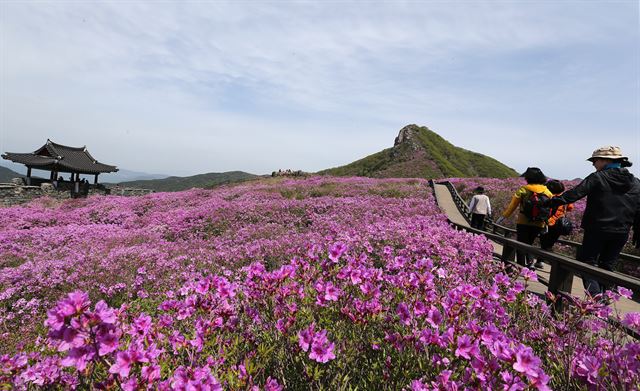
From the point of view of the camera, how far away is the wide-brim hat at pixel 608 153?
5.24 metres

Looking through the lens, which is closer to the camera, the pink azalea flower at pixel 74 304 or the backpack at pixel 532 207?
the pink azalea flower at pixel 74 304

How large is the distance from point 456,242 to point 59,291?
348 inches

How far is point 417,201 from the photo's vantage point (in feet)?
60.1

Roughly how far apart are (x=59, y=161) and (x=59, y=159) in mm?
335

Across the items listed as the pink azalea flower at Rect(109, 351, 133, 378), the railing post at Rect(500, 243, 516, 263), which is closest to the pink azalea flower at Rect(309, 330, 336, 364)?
the pink azalea flower at Rect(109, 351, 133, 378)

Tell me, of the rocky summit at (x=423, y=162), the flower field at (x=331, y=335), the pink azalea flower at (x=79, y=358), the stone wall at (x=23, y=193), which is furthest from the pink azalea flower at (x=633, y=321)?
the rocky summit at (x=423, y=162)

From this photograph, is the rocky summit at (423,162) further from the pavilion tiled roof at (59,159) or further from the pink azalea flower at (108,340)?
the pink azalea flower at (108,340)

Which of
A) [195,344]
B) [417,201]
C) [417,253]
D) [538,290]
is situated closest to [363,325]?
[195,344]

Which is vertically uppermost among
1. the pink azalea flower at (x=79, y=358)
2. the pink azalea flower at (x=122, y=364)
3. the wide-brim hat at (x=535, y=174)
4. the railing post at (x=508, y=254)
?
the wide-brim hat at (x=535, y=174)

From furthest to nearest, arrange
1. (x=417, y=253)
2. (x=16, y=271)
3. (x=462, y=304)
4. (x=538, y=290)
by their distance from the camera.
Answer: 1. (x=16, y=271)
2. (x=538, y=290)
3. (x=417, y=253)
4. (x=462, y=304)

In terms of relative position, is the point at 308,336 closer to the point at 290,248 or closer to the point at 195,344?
the point at 195,344

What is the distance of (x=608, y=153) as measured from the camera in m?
5.34

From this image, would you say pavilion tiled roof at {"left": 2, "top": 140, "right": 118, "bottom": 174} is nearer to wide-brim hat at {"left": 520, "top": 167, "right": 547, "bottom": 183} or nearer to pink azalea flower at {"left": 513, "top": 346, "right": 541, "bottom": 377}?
wide-brim hat at {"left": 520, "top": 167, "right": 547, "bottom": 183}

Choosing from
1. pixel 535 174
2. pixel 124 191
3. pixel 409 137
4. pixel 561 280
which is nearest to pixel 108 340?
pixel 561 280
